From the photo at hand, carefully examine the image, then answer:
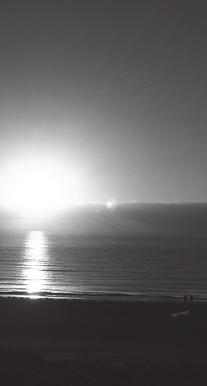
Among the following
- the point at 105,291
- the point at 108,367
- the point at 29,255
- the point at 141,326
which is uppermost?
the point at 29,255

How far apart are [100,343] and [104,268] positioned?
5935 cm

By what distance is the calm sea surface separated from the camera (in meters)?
74.1

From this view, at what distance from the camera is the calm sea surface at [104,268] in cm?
7412

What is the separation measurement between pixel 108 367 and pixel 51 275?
56.7 meters

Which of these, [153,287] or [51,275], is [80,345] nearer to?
[153,287]

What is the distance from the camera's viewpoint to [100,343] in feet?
141

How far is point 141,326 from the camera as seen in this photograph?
48.3 meters

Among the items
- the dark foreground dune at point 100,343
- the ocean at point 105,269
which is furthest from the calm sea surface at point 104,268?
the dark foreground dune at point 100,343

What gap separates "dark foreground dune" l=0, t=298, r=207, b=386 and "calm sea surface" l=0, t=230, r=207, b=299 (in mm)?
13296

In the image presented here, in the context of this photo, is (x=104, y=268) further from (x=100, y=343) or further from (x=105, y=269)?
(x=100, y=343)

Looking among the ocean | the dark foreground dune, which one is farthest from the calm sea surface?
the dark foreground dune

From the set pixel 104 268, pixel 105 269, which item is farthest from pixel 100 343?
pixel 104 268

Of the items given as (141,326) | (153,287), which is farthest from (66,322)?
(153,287)

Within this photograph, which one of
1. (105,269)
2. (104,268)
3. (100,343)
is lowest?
(100,343)
